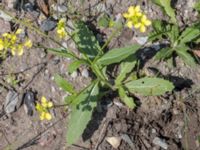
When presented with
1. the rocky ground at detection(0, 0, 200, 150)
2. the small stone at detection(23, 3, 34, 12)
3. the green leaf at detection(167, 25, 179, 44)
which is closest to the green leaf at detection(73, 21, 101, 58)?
the rocky ground at detection(0, 0, 200, 150)

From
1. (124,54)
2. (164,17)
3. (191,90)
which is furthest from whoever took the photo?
(164,17)

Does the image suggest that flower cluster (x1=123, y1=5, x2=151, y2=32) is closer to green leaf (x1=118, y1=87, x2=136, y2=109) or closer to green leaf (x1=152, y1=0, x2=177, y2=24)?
green leaf (x1=118, y1=87, x2=136, y2=109)

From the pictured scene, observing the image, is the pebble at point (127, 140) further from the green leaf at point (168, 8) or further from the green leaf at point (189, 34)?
the green leaf at point (168, 8)

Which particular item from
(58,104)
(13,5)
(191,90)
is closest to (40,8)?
(13,5)

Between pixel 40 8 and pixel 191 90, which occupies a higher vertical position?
pixel 40 8

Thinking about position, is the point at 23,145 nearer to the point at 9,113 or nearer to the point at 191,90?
the point at 9,113

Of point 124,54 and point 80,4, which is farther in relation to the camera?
point 80,4

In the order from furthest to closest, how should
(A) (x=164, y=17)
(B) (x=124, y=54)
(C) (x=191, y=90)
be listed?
(A) (x=164, y=17)
(C) (x=191, y=90)
(B) (x=124, y=54)
